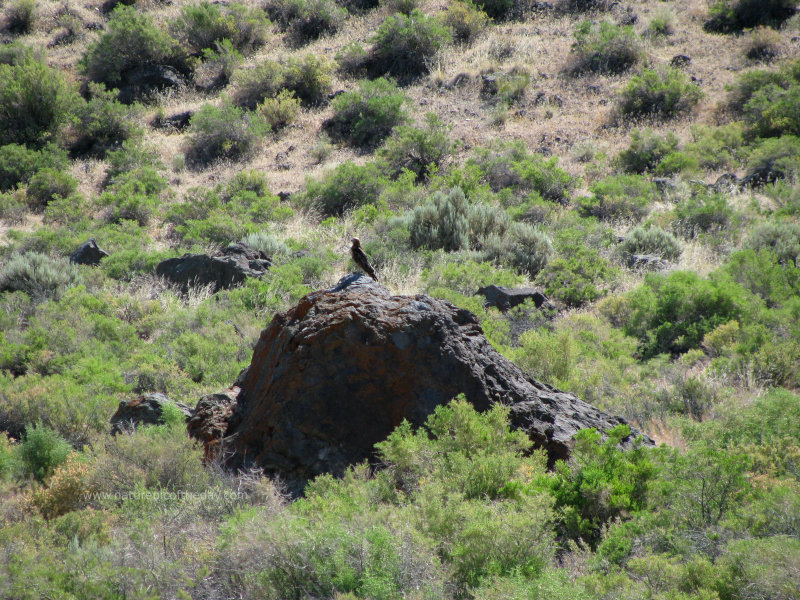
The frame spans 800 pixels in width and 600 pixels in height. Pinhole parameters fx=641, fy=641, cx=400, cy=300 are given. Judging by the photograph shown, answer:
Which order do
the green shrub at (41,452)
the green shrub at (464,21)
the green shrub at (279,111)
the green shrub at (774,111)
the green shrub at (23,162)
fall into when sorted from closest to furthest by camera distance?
the green shrub at (41,452), the green shrub at (774,111), the green shrub at (23,162), the green shrub at (279,111), the green shrub at (464,21)

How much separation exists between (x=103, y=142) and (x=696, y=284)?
17598 mm

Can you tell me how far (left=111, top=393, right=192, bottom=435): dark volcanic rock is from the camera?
6359 mm

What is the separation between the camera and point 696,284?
9.06m

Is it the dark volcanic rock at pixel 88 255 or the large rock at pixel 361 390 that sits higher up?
the large rock at pixel 361 390

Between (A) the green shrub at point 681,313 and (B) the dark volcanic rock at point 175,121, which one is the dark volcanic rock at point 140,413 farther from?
(B) the dark volcanic rock at point 175,121

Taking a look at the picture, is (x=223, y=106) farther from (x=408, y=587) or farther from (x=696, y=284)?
(x=408, y=587)

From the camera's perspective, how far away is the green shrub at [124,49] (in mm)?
23062

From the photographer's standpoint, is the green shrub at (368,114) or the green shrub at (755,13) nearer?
the green shrub at (368,114)

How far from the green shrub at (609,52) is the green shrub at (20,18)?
22.5m

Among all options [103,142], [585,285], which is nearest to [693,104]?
[585,285]

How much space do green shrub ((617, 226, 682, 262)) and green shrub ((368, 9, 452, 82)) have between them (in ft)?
41.3

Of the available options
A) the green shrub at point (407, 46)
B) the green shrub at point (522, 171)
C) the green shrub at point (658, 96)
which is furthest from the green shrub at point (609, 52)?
the green shrub at point (522, 171)

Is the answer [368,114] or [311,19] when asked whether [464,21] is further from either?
[368,114]

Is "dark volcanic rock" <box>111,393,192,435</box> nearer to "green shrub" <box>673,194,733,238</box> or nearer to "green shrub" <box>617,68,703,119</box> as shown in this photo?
"green shrub" <box>673,194,733,238</box>
